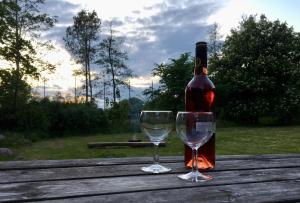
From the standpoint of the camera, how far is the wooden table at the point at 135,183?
1.22 m

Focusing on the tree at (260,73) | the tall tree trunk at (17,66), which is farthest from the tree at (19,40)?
the tree at (260,73)

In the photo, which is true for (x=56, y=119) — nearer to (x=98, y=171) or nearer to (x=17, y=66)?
(x=17, y=66)

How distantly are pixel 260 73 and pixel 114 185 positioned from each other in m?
19.9

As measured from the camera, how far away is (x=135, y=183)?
1413mm

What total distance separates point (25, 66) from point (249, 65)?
1126 cm

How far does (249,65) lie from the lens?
20.7 meters

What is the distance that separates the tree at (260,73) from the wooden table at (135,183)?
1837 centimetres

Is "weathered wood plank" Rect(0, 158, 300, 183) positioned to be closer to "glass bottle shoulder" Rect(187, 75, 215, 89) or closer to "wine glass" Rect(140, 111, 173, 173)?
"wine glass" Rect(140, 111, 173, 173)

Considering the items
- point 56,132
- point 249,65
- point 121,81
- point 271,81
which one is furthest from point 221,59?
point 56,132

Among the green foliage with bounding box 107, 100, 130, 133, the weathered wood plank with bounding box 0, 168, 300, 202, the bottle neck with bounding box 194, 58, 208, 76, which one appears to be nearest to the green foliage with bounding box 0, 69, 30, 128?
the green foliage with bounding box 107, 100, 130, 133

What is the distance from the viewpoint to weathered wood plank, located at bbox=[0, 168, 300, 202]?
1.24m

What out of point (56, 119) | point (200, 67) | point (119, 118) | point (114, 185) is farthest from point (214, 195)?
point (119, 118)

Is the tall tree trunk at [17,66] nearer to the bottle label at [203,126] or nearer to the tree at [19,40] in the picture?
the tree at [19,40]

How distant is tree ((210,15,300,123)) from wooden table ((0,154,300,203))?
Answer: 18367 mm
